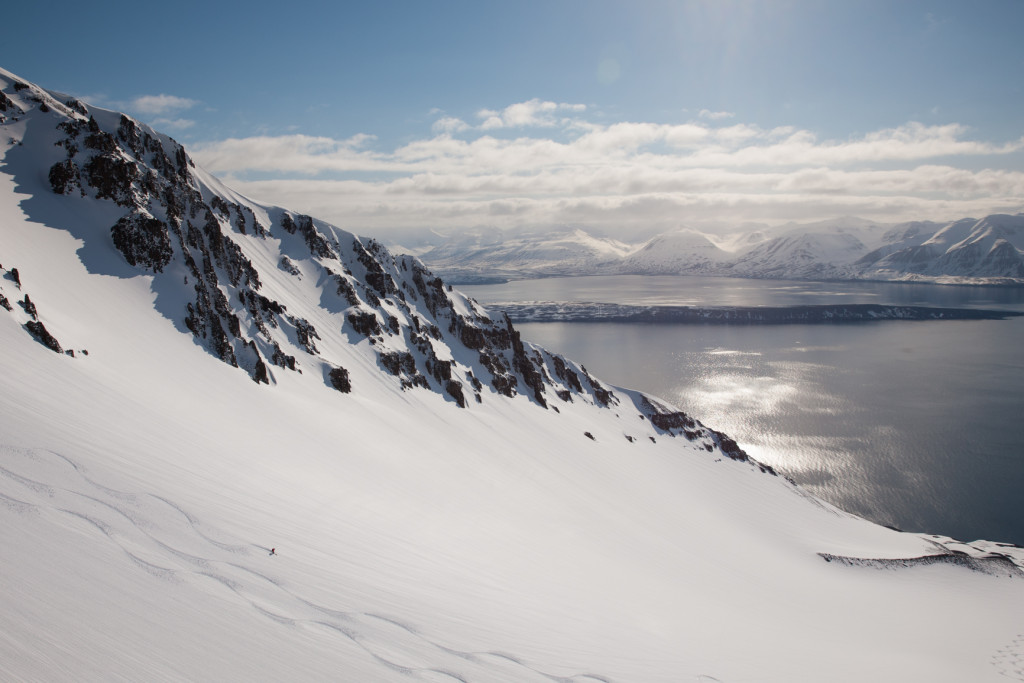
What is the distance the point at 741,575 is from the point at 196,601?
3697cm

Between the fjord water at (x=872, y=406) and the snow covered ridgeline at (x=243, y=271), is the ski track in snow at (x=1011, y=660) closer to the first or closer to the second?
the fjord water at (x=872, y=406)

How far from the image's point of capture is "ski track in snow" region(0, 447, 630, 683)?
37.9ft

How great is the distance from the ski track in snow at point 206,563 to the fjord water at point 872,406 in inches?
2909

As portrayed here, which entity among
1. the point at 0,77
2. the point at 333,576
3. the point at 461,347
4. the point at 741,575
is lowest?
the point at 741,575

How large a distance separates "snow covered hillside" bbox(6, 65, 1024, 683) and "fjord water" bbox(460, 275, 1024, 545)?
54.9ft

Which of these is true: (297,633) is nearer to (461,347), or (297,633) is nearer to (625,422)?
(461,347)

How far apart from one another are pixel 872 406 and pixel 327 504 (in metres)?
120

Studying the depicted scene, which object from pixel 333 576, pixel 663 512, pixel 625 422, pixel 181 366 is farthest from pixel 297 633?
pixel 625 422

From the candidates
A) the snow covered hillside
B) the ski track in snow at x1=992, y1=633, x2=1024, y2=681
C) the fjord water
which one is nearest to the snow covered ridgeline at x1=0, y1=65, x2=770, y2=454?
the snow covered hillside

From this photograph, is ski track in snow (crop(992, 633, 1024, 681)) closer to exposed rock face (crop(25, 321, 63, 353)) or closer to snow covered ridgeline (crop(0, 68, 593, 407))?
snow covered ridgeline (crop(0, 68, 593, 407))

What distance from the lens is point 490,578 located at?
65.8ft

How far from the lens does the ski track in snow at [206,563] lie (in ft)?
37.9

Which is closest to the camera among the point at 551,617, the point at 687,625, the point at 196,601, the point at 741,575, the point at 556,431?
the point at 196,601

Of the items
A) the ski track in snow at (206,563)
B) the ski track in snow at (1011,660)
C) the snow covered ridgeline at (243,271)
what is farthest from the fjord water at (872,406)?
the ski track in snow at (206,563)
